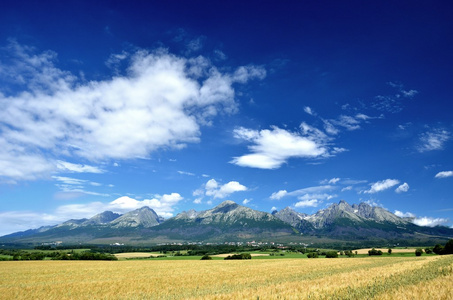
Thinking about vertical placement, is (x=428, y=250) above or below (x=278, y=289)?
below

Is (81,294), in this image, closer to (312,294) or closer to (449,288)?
(312,294)

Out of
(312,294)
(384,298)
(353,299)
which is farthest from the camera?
(312,294)

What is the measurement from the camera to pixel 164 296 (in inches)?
1031

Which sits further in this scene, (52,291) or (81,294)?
(52,291)

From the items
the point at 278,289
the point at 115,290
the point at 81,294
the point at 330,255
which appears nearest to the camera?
the point at 278,289

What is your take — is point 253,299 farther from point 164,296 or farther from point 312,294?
point 164,296

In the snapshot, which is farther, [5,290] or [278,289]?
[5,290]

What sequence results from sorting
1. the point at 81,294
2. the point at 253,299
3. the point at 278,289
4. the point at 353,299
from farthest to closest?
the point at 81,294
the point at 278,289
the point at 253,299
the point at 353,299

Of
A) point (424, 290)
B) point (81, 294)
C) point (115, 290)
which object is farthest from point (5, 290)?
point (424, 290)

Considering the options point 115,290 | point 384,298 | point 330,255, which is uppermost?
point 384,298

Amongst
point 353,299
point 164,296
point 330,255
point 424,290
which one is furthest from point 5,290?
point 330,255

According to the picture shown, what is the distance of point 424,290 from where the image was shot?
63.6 feet

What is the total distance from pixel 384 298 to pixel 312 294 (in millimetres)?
5876

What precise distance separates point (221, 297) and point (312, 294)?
773cm
